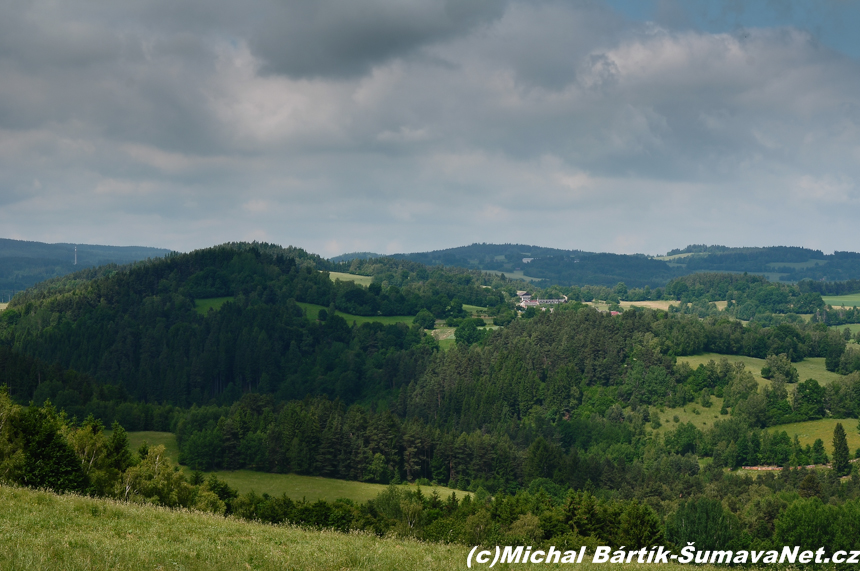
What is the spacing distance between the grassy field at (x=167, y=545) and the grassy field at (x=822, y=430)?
162230 millimetres

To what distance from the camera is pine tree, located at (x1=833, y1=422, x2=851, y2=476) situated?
15962 centimetres

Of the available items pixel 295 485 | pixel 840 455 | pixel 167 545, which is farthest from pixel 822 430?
pixel 167 545

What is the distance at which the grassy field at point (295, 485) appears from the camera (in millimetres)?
139500

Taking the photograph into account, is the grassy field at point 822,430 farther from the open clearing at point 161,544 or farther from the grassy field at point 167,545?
the open clearing at point 161,544

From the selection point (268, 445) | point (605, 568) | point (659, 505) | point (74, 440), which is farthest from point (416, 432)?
point (605, 568)

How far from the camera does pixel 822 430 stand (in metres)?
186

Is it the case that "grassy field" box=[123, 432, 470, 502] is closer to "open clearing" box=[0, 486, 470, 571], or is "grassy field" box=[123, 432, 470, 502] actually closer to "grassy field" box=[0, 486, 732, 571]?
"grassy field" box=[0, 486, 732, 571]

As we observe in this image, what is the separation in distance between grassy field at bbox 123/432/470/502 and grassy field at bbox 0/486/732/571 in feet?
337

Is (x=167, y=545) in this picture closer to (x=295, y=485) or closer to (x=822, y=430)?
(x=295, y=485)

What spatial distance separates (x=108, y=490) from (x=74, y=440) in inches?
389

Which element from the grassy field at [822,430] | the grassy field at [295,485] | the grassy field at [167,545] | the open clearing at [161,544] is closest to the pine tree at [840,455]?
the grassy field at [822,430]

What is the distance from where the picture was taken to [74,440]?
65.0 m

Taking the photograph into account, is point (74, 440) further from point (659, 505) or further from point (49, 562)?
point (659, 505)

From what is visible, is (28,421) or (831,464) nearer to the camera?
(28,421)
